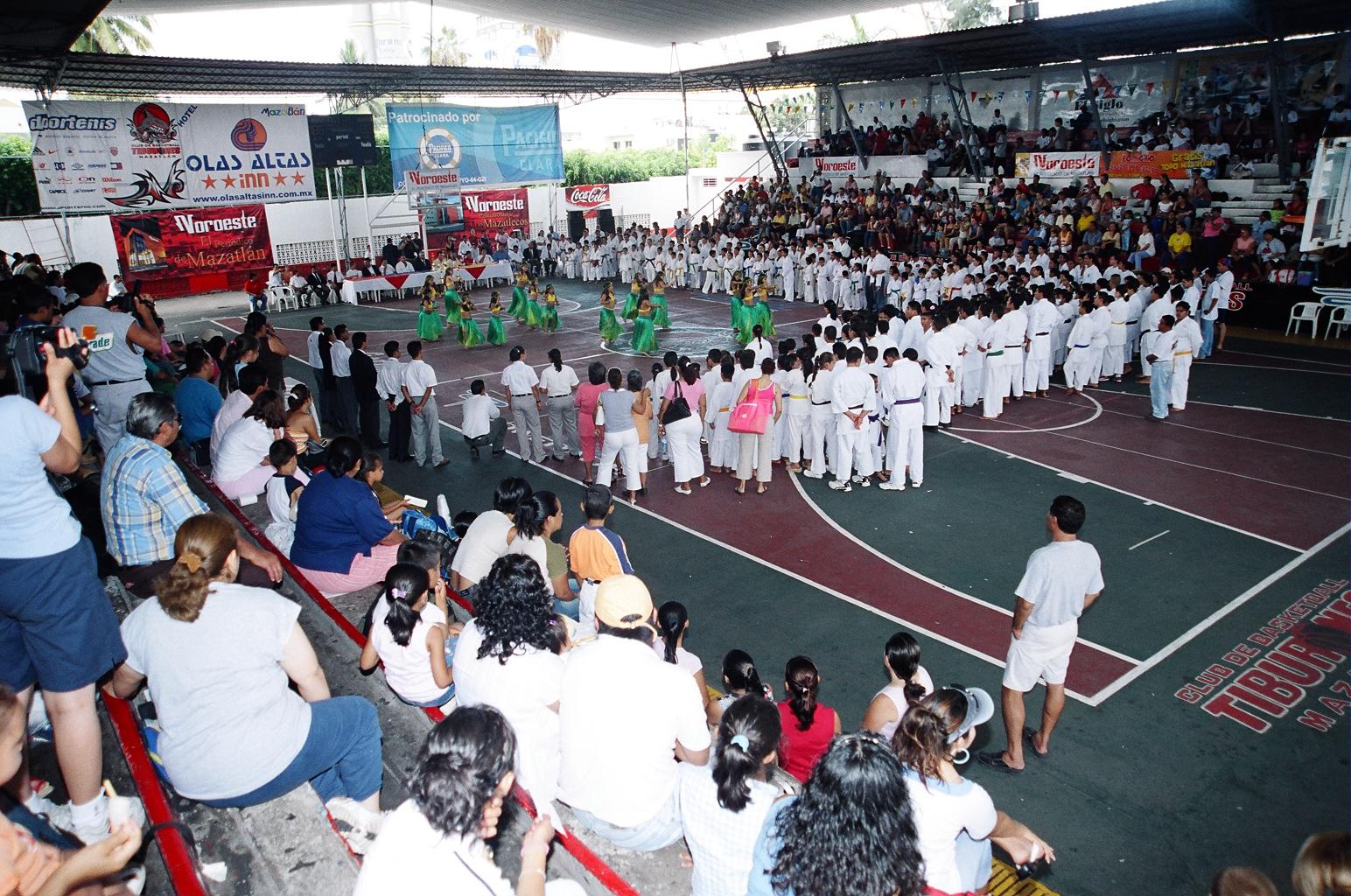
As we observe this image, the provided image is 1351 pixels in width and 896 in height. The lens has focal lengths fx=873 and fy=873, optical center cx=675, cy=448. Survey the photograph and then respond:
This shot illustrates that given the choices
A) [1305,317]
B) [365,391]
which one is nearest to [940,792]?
[365,391]

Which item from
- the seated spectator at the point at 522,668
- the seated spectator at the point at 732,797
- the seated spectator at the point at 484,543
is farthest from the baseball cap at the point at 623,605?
the seated spectator at the point at 484,543

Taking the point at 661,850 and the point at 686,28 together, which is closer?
the point at 661,850

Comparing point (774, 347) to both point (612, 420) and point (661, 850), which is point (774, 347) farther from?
point (661, 850)

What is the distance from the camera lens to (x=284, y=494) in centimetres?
670

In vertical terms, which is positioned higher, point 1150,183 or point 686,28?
point 686,28

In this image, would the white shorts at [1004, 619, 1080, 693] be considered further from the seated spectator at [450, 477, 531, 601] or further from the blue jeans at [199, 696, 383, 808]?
the blue jeans at [199, 696, 383, 808]

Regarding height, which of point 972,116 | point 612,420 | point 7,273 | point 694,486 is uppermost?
point 972,116

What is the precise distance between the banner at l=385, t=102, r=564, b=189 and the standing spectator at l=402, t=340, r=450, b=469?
694 inches

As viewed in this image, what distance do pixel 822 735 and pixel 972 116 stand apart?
94.7 ft

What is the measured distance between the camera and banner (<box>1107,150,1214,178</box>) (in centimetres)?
2034

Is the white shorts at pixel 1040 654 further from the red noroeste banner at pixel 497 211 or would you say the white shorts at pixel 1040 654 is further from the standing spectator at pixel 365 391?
the red noroeste banner at pixel 497 211

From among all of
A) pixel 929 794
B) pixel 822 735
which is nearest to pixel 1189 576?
pixel 822 735

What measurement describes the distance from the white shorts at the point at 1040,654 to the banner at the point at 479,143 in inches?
1003

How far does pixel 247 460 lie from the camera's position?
23.6ft
